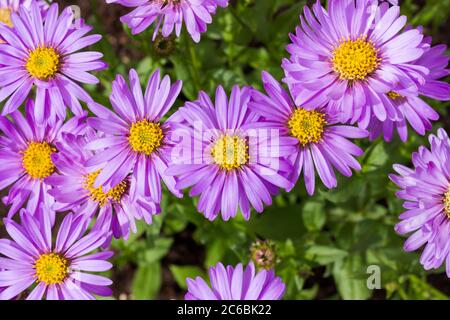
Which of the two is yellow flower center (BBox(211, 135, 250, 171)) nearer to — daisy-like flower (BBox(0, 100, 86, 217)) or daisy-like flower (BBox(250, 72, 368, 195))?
daisy-like flower (BBox(250, 72, 368, 195))

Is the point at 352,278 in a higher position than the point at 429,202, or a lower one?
lower

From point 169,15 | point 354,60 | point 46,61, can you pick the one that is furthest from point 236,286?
point 46,61

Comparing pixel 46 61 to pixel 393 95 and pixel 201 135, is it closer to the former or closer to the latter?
pixel 201 135

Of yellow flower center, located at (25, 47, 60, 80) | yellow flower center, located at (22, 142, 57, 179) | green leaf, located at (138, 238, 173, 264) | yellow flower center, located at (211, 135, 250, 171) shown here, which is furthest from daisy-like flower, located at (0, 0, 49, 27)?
green leaf, located at (138, 238, 173, 264)

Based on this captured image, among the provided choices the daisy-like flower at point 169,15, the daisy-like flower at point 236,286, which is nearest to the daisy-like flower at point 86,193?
the daisy-like flower at point 236,286

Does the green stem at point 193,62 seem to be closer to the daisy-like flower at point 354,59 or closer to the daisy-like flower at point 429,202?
the daisy-like flower at point 354,59
